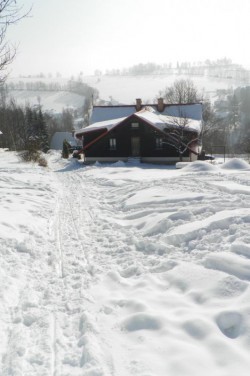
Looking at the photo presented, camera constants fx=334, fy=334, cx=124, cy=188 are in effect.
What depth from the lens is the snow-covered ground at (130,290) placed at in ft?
12.7

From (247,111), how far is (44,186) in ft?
349

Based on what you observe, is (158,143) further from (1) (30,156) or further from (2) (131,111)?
(1) (30,156)

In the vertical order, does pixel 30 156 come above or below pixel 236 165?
above

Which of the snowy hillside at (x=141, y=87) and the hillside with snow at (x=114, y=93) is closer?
the snowy hillside at (x=141, y=87)

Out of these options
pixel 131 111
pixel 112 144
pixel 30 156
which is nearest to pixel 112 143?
pixel 112 144

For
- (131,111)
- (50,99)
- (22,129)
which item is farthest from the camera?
(50,99)

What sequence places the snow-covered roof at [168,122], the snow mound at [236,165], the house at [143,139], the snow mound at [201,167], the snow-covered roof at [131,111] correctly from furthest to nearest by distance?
the snow-covered roof at [131,111]
the house at [143,139]
the snow-covered roof at [168,122]
the snow mound at [236,165]
the snow mound at [201,167]

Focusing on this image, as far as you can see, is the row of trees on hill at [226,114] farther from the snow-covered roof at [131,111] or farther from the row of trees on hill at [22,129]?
the row of trees on hill at [22,129]

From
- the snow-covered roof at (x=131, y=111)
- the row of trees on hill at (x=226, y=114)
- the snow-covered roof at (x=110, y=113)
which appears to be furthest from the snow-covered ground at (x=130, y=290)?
the row of trees on hill at (x=226, y=114)

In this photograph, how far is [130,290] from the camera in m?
5.66

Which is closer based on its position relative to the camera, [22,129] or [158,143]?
[158,143]

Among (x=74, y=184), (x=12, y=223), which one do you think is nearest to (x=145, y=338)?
(x=12, y=223)

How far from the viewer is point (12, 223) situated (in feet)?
28.9

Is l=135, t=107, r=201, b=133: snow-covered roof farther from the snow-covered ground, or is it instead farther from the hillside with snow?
the hillside with snow
